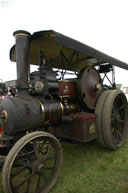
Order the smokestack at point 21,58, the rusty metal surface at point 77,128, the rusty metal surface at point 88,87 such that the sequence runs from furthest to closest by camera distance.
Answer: the rusty metal surface at point 88,87, the rusty metal surface at point 77,128, the smokestack at point 21,58

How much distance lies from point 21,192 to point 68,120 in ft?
3.62

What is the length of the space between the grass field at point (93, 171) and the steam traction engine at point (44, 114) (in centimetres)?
19

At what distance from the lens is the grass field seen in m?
1.86

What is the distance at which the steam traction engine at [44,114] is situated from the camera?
1.65m

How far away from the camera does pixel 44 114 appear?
6.72ft

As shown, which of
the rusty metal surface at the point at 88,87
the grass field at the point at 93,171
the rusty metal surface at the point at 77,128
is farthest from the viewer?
the rusty metal surface at the point at 88,87

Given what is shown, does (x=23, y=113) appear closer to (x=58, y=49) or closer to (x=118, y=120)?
(x=58, y=49)

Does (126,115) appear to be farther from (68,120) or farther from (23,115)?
(23,115)

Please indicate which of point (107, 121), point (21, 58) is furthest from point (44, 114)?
point (107, 121)

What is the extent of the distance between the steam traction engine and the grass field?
19 cm

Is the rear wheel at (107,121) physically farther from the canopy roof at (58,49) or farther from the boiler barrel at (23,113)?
the boiler barrel at (23,113)

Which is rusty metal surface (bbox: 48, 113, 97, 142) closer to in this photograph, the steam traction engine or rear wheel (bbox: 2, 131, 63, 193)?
the steam traction engine

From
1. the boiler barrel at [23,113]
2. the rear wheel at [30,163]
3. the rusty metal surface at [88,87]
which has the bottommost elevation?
the rear wheel at [30,163]

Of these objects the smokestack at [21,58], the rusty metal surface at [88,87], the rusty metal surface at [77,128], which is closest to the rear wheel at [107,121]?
the rusty metal surface at [88,87]
